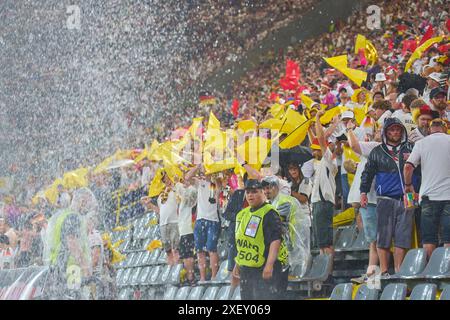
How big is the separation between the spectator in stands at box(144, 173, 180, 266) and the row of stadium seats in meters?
3.74

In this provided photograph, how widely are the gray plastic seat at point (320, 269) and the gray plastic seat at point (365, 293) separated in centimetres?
86

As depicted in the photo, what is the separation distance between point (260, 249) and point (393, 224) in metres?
1.04

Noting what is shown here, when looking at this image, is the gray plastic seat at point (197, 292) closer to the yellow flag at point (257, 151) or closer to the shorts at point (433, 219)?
the yellow flag at point (257, 151)

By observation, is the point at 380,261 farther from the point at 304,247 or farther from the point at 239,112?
the point at 239,112

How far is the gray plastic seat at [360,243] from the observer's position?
762cm

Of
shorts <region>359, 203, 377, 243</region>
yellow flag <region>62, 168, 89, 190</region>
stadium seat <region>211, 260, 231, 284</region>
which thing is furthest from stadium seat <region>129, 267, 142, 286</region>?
shorts <region>359, 203, 377, 243</region>

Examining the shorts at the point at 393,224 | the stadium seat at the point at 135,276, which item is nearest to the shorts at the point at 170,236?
the stadium seat at the point at 135,276

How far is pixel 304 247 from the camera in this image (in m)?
7.85

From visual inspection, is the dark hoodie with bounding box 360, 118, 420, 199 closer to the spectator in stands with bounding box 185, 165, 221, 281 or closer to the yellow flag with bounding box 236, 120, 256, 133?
the yellow flag with bounding box 236, 120, 256, 133

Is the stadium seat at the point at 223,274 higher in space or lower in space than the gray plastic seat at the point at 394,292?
lower

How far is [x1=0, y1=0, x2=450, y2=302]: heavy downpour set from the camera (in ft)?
23.0

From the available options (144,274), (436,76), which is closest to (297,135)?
(436,76)
